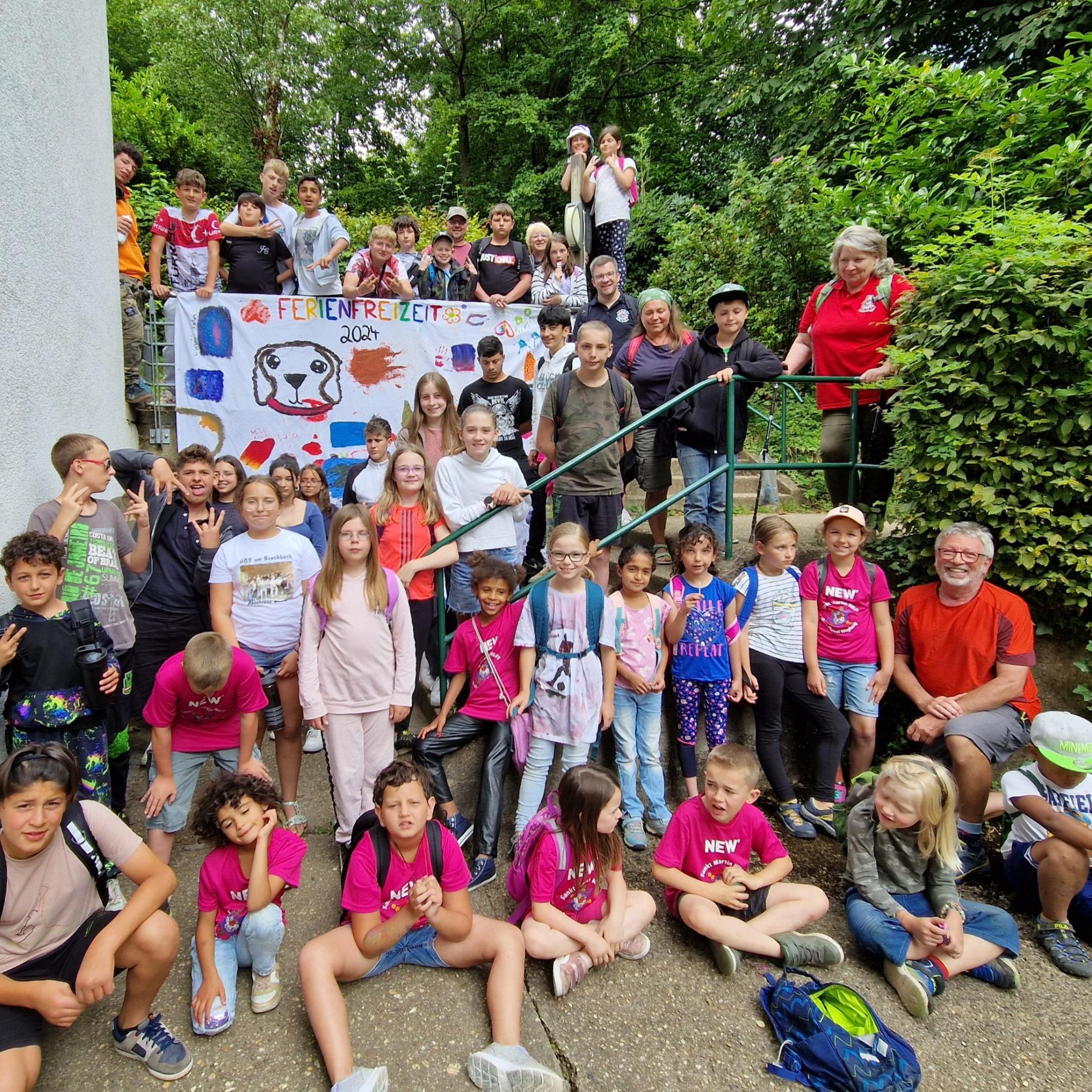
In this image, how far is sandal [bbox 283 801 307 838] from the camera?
3.49 metres

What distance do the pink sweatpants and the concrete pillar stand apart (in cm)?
177

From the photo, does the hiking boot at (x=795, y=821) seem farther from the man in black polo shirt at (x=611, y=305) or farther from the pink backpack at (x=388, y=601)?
the man in black polo shirt at (x=611, y=305)

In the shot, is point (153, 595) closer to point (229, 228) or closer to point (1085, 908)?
point (229, 228)

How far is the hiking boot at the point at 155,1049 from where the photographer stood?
7.66ft

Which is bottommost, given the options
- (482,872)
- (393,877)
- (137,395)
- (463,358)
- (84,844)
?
(482,872)

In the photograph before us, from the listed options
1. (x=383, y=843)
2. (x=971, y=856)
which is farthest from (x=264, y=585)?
(x=971, y=856)

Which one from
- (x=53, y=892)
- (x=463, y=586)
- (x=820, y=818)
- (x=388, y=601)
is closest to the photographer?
(x=53, y=892)

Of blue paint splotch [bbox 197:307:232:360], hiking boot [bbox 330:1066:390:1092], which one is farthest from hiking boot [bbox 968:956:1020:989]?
blue paint splotch [bbox 197:307:232:360]

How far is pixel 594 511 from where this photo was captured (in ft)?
14.9

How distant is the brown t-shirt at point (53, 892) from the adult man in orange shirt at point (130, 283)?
4.36m

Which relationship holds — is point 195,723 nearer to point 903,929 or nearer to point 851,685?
point 903,929

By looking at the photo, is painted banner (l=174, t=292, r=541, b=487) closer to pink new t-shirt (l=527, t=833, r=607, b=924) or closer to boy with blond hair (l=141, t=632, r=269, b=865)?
boy with blond hair (l=141, t=632, r=269, b=865)

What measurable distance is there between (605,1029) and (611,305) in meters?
4.83

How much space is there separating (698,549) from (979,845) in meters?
1.88
